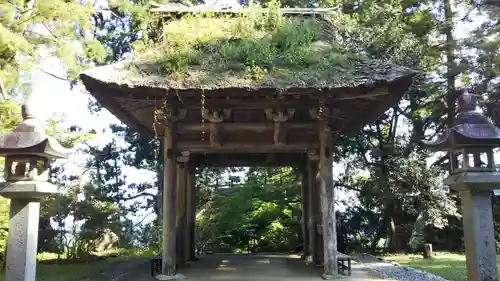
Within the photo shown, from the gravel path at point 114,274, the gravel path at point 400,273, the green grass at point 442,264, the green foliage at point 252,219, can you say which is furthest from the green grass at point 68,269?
the green grass at point 442,264

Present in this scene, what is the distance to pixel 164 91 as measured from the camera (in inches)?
264

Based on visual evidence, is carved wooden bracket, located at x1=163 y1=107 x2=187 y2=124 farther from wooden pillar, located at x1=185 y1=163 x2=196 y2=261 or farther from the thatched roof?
wooden pillar, located at x1=185 y1=163 x2=196 y2=261

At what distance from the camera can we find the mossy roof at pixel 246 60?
265 inches

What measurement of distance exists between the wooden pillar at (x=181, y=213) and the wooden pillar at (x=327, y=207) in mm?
2833

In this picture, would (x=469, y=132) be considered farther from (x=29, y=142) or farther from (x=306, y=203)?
(x=306, y=203)

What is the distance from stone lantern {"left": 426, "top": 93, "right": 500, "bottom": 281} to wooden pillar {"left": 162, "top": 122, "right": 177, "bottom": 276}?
435 centimetres

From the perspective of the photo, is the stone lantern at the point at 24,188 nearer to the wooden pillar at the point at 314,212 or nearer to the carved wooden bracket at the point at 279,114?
the carved wooden bracket at the point at 279,114

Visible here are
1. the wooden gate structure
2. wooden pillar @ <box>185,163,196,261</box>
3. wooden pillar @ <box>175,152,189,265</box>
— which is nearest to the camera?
the wooden gate structure

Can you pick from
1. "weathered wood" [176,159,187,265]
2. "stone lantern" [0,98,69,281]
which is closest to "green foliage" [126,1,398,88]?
"stone lantern" [0,98,69,281]

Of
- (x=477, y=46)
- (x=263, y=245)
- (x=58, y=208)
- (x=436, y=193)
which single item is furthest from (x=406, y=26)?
(x=58, y=208)

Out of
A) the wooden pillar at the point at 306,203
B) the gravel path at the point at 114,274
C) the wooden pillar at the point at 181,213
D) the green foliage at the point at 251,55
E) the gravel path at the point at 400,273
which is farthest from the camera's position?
the wooden pillar at the point at 306,203

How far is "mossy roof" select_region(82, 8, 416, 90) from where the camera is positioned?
265 inches

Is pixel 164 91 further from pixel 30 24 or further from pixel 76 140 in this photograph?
pixel 76 140

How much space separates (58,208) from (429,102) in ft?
41.9
